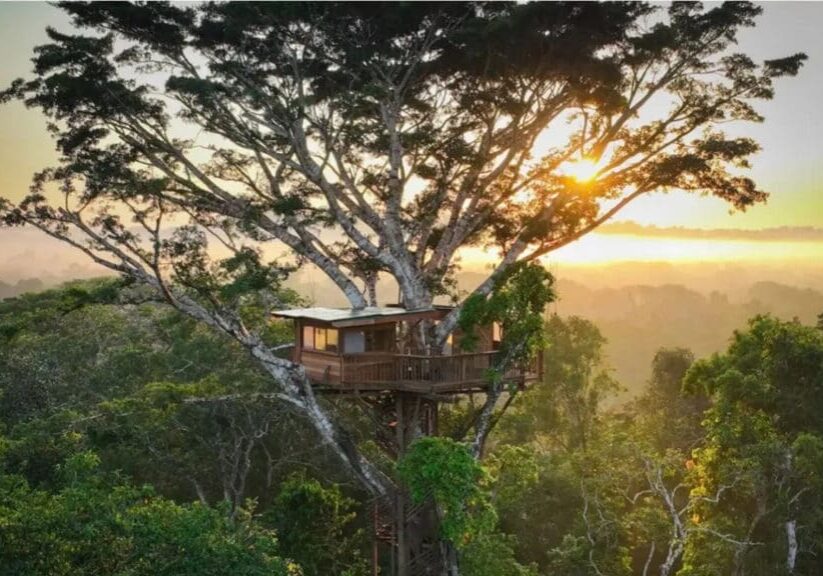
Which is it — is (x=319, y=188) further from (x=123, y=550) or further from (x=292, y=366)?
(x=123, y=550)

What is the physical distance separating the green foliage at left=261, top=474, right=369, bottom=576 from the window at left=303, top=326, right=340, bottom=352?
5.86m

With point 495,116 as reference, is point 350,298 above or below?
below

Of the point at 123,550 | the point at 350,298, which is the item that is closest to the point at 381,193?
the point at 350,298

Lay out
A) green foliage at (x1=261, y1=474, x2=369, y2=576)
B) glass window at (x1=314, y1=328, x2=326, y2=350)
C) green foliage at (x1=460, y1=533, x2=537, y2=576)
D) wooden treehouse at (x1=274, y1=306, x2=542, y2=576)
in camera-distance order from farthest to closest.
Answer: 1. green foliage at (x1=261, y1=474, x2=369, y2=576)
2. green foliage at (x1=460, y1=533, x2=537, y2=576)
3. glass window at (x1=314, y1=328, x2=326, y2=350)
4. wooden treehouse at (x1=274, y1=306, x2=542, y2=576)

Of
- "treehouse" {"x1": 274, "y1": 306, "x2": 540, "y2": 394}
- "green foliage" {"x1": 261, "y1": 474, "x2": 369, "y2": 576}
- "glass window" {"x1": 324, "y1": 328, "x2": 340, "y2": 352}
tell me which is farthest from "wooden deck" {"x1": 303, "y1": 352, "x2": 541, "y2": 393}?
"green foliage" {"x1": 261, "y1": 474, "x2": 369, "y2": 576}

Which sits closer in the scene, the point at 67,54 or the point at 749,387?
the point at 67,54

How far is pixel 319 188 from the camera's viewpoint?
19391 mm

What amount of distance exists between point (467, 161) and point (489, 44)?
2899mm

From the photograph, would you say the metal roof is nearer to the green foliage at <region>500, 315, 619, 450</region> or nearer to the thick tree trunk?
the thick tree trunk

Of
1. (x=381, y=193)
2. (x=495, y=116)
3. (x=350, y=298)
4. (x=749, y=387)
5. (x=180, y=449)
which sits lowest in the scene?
(x=180, y=449)

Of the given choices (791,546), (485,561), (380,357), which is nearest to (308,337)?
(380,357)

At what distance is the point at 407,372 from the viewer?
1720 cm

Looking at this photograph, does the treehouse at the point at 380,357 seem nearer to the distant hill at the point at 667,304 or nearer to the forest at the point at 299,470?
the forest at the point at 299,470

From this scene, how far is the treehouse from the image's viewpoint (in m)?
16.9
